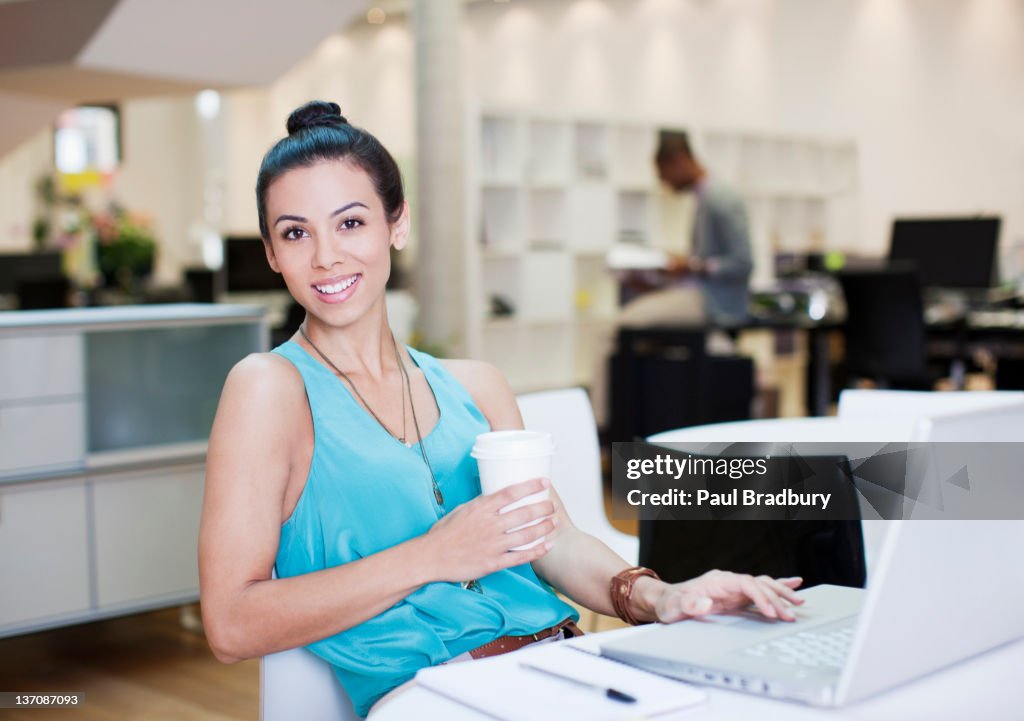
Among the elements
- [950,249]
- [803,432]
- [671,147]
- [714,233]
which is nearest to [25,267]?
[671,147]

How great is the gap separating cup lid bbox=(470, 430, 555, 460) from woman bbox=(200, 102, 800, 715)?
1.5 inches

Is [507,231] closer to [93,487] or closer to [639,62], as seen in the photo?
[93,487]

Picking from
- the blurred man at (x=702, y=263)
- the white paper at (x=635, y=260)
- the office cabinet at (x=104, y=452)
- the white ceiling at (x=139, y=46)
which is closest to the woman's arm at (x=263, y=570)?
the office cabinet at (x=104, y=452)

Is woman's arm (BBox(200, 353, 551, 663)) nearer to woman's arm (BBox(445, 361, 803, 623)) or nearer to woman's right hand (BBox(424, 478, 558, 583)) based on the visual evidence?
woman's right hand (BBox(424, 478, 558, 583))

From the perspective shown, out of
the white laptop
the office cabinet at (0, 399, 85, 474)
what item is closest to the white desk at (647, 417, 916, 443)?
the white laptop

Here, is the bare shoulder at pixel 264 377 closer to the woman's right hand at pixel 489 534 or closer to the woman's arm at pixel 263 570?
the woman's arm at pixel 263 570

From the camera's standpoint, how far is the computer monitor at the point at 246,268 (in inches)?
325

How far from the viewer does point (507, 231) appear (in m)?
6.86

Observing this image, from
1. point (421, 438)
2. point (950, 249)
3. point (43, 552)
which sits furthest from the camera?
point (950, 249)

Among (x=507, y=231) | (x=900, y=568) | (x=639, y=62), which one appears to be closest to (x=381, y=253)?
(x=900, y=568)

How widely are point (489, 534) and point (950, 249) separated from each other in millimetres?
6400

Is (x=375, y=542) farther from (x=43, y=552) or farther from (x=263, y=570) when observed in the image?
(x=43, y=552)

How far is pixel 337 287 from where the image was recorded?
60.0 inches

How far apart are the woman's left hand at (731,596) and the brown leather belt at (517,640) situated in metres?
0.26
